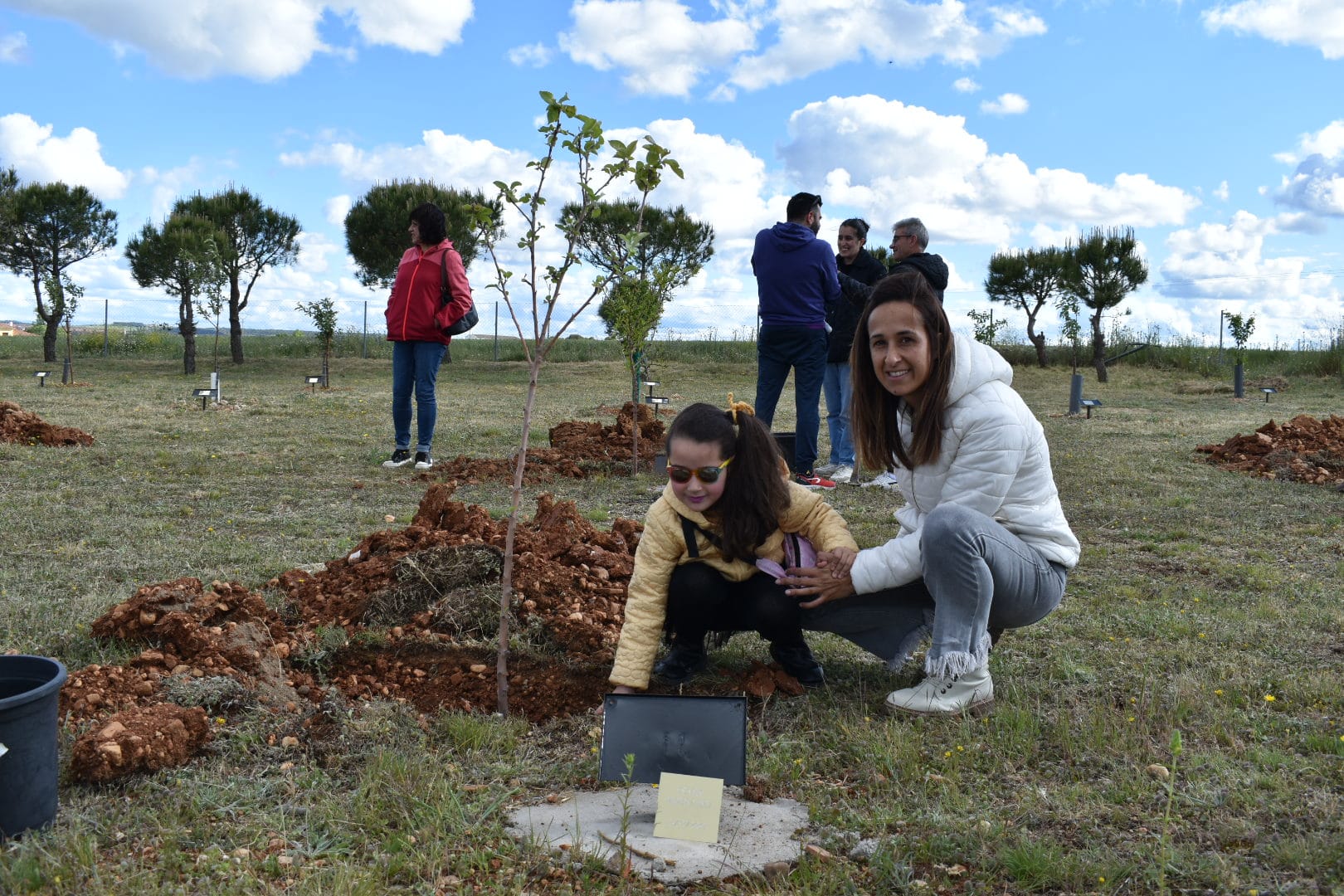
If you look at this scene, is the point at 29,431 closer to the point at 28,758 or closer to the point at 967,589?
the point at 28,758

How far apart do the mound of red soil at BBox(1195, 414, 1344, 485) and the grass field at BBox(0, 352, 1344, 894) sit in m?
2.47

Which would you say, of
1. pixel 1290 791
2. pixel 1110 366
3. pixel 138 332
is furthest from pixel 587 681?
pixel 138 332

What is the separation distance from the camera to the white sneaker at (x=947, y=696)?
10.1 ft

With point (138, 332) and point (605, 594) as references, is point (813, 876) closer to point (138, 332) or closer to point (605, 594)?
point (605, 594)

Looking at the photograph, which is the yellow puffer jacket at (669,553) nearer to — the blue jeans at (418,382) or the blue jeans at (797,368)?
the blue jeans at (797,368)

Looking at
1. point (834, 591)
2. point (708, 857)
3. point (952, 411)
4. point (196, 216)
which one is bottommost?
point (708, 857)

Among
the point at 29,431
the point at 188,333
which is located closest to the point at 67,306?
the point at 188,333

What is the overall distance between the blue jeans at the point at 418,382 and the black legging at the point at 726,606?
528cm

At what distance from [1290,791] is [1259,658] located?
4.31 feet

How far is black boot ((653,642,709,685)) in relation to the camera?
344 centimetres

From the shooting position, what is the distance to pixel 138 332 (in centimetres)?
3978

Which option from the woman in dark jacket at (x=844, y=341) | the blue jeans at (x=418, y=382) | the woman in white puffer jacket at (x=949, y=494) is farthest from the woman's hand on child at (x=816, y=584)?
the blue jeans at (x=418, y=382)

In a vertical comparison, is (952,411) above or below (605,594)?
above

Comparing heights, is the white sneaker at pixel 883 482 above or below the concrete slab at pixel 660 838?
above
